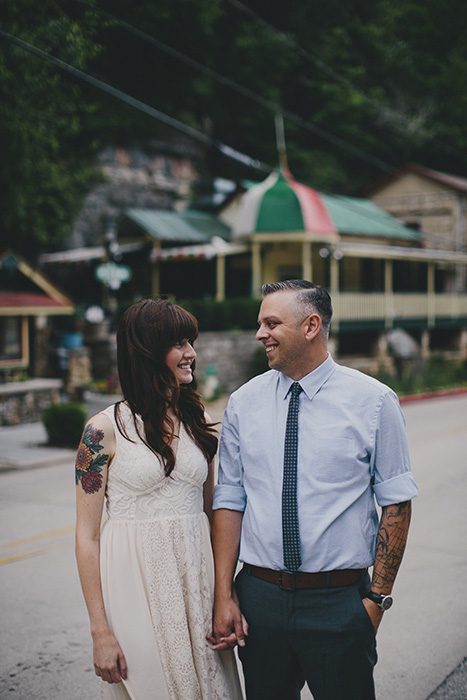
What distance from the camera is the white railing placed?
82.0ft

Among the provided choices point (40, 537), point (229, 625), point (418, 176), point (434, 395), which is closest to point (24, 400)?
point (40, 537)

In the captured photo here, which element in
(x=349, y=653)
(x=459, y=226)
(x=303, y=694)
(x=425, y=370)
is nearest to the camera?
(x=349, y=653)

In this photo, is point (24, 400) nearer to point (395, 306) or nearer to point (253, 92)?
point (395, 306)

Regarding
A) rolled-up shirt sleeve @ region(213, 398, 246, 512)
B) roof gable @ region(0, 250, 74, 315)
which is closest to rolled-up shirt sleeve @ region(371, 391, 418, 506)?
rolled-up shirt sleeve @ region(213, 398, 246, 512)

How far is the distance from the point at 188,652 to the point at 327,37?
37872 mm

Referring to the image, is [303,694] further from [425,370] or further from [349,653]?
[425,370]

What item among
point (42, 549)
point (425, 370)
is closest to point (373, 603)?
point (42, 549)

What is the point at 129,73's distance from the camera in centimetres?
3022

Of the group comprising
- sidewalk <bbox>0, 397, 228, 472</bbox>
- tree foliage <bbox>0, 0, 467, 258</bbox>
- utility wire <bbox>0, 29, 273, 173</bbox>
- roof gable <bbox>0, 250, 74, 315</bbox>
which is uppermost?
tree foliage <bbox>0, 0, 467, 258</bbox>

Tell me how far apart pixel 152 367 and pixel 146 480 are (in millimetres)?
414

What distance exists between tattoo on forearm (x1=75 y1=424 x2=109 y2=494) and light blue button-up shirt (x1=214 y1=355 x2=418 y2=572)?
0.52 m

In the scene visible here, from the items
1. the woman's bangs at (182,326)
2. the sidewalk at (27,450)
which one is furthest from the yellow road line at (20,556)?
the woman's bangs at (182,326)

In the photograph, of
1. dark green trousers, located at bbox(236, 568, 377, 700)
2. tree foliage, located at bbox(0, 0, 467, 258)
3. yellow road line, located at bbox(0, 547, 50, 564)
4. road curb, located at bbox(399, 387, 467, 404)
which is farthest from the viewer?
road curb, located at bbox(399, 387, 467, 404)

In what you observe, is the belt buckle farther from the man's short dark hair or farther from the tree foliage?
the tree foliage
